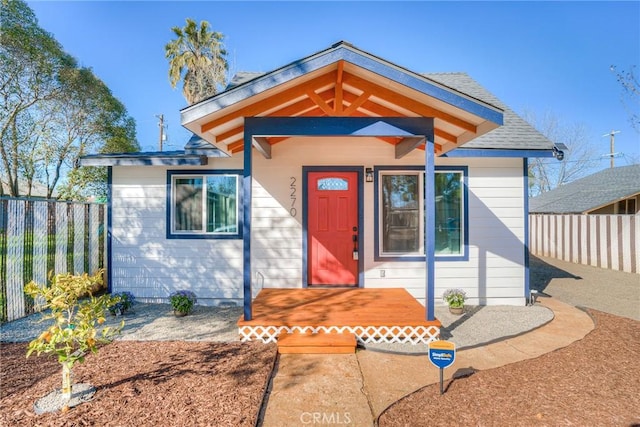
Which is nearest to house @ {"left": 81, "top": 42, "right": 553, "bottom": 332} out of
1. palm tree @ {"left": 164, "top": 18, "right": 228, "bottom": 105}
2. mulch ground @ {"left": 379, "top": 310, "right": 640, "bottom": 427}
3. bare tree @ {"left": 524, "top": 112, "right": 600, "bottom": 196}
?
mulch ground @ {"left": 379, "top": 310, "right": 640, "bottom": 427}

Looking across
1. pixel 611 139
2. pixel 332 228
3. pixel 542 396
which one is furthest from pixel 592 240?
pixel 611 139

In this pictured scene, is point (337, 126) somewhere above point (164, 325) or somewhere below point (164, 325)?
above

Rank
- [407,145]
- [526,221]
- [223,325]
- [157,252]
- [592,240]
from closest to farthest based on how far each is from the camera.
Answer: [223,325] → [407,145] → [526,221] → [157,252] → [592,240]

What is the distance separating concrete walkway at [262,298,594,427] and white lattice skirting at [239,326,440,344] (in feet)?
0.79

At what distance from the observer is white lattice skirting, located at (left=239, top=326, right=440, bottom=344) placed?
12.6 feet

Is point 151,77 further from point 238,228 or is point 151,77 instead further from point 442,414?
point 442,414

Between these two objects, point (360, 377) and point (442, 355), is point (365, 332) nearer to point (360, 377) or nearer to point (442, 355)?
point (360, 377)

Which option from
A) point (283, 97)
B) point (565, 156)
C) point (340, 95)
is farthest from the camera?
point (565, 156)

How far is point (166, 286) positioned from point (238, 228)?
164 cm

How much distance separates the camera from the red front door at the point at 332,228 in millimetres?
5590

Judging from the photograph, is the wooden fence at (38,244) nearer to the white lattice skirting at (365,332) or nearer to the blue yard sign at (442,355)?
the white lattice skirting at (365,332)

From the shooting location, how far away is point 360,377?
3145 mm

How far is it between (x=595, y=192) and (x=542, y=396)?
1502 cm

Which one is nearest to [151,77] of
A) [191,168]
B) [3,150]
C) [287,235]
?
[3,150]
